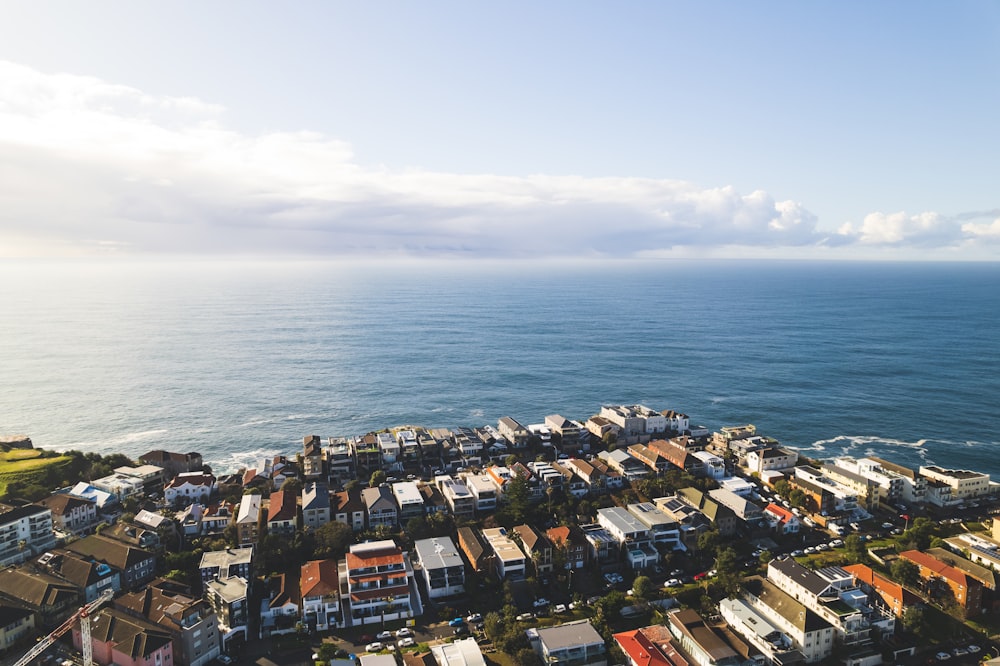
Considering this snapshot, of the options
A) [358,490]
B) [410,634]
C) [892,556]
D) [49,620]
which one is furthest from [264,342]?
[892,556]

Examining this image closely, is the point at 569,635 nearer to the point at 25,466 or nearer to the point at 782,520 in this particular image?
the point at 782,520

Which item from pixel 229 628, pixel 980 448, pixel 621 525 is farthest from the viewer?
pixel 980 448

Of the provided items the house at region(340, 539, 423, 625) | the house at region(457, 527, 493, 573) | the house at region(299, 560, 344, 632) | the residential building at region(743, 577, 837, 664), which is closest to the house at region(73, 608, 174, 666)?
the house at region(299, 560, 344, 632)

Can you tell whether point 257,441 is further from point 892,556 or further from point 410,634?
point 892,556

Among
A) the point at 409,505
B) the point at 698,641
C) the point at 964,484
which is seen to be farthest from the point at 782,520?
the point at 409,505

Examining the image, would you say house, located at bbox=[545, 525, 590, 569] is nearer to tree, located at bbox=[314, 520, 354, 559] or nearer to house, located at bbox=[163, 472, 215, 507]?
tree, located at bbox=[314, 520, 354, 559]

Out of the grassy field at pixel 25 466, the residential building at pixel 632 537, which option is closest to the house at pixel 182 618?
the grassy field at pixel 25 466

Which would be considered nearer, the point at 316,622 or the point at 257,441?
the point at 316,622
